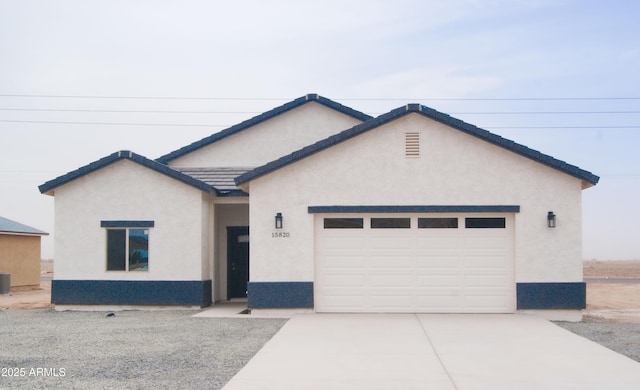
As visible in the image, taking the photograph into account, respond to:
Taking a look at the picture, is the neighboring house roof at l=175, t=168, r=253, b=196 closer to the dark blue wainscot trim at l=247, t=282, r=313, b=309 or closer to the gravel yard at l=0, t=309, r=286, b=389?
the dark blue wainscot trim at l=247, t=282, r=313, b=309

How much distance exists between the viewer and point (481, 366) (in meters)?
10.6

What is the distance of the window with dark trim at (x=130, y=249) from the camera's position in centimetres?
1945

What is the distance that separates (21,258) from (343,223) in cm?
1811

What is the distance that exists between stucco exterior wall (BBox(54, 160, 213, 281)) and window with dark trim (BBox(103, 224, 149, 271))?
146mm

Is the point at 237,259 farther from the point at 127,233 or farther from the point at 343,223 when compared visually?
the point at 343,223

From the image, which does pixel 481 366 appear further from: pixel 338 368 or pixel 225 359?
pixel 225 359

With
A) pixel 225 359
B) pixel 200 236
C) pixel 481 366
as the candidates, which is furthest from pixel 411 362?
pixel 200 236

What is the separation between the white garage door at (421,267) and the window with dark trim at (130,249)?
5.04 m

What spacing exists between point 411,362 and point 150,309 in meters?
10.3

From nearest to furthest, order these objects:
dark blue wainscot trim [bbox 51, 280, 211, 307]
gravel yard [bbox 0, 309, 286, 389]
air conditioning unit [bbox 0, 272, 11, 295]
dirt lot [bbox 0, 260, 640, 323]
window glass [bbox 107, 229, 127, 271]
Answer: gravel yard [bbox 0, 309, 286, 389]
dirt lot [bbox 0, 260, 640, 323]
dark blue wainscot trim [bbox 51, 280, 211, 307]
window glass [bbox 107, 229, 127, 271]
air conditioning unit [bbox 0, 272, 11, 295]

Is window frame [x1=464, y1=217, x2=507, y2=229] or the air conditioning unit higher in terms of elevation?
window frame [x1=464, y1=217, x2=507, y2=229]

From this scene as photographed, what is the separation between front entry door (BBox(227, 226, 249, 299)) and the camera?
21641 millimetres

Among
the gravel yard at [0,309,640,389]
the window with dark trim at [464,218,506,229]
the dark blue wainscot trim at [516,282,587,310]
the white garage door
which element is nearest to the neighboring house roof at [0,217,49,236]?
the gravel yard at [0,309,640,389]

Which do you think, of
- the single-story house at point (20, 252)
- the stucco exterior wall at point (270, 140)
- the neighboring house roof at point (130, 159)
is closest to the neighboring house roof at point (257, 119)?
the stucco exterior wall at point (270, 140)
